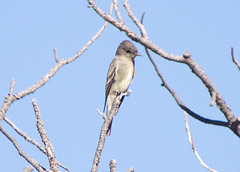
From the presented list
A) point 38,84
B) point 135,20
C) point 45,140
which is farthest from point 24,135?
point 135,20

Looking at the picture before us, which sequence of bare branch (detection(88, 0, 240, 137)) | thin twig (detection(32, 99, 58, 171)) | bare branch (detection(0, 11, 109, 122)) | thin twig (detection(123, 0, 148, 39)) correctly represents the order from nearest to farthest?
bare branch (detection(88, 0, 240, 137)) → thin twig (detection(123, 0, 148, 39)) → bare branch (detection(0, 11, 109, 122)) → thin twig (detection(32, 99, 58, 171))

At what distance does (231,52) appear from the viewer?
1.87 metres

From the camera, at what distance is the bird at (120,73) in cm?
927

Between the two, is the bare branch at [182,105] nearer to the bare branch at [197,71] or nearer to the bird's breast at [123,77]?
the bare branch at [197,71]

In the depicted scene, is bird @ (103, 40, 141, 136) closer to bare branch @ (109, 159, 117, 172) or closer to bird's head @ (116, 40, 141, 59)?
bird's head @ (116, 40, 141, 59)

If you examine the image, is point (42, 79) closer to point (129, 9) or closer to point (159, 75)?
point (129, 9)

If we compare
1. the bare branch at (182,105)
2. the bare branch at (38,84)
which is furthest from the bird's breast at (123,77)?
the bare branch at (182,105)

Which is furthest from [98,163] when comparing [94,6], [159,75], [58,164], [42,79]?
[94,6]

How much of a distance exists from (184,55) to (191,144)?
611 mm

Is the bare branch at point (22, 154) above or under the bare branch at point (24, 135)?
under

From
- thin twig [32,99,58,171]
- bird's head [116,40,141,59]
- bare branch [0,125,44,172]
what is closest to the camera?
bare branch [0,125,44,172]

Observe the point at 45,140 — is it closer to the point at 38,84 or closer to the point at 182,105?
the point at 38,84

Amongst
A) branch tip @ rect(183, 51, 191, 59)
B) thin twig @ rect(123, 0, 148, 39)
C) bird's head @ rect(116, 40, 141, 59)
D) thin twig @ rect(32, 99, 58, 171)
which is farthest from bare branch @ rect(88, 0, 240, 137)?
bird's head @ rect(116, 40, 141, 59)

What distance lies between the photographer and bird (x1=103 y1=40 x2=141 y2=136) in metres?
9.27
